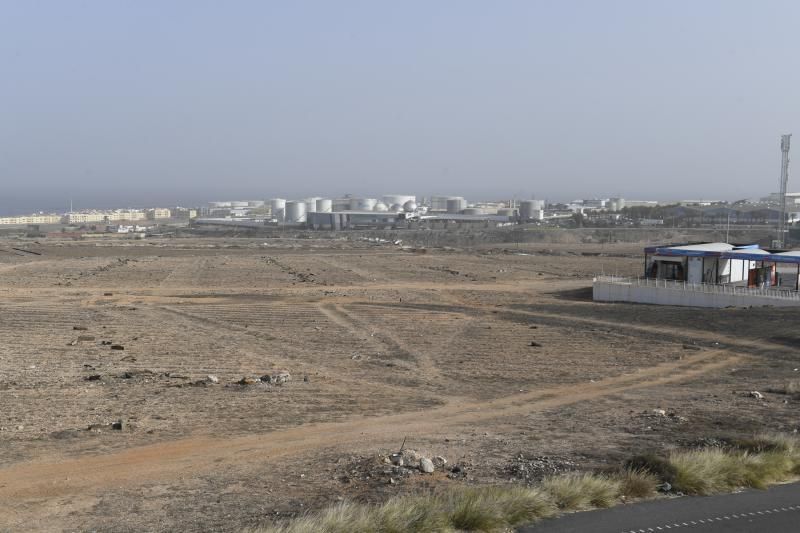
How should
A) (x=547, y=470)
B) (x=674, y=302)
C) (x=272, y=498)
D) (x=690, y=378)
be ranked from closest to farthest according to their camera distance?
(x=272, y=498)
(x=547, y=470)
(x=690, y=378)
(x=674, y=302)

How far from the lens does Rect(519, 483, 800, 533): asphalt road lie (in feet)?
28.0

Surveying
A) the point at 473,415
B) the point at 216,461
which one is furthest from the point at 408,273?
the point at 216,461

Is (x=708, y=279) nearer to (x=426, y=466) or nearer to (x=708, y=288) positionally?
(x=708, y=288)

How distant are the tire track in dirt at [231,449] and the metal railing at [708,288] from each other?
1995cm


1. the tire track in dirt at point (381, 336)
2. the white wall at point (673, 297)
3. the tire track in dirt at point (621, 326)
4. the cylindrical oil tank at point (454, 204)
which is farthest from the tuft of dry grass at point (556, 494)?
the cylindrical oil tank at point (454, 204)

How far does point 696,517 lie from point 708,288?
28.4 m

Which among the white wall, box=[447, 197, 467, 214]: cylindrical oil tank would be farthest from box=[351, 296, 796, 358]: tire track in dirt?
box=[447, 197, 467, 214]: cylindrical oil tank

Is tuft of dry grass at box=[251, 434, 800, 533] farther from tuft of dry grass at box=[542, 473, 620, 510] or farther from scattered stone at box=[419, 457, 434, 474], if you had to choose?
scattered stone at box=[419, 457, 434, 474]

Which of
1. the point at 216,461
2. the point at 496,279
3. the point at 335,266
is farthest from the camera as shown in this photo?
the point at 335,266

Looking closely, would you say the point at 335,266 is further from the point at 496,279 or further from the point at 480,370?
the point at 480,370

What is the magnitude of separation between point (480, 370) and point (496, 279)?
2991cm

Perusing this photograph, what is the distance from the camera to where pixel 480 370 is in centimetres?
2023

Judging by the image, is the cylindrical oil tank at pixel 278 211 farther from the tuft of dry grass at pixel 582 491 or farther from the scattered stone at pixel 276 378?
the tuft of dry grass at pixel 582 491

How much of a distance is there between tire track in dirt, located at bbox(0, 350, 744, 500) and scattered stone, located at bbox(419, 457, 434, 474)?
1450mm
